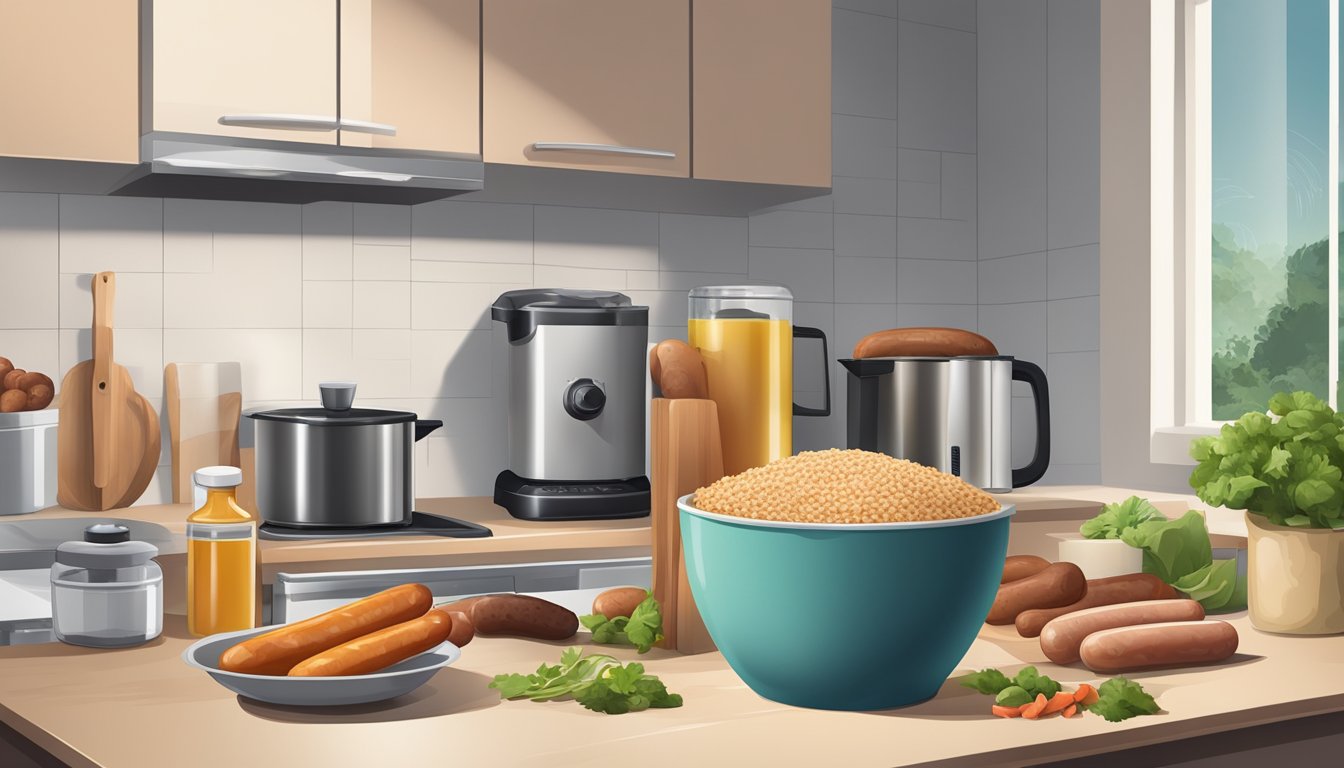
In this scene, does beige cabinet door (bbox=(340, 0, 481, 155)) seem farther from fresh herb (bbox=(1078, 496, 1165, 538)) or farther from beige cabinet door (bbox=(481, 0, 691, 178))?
fresh herb (bbox=(1078, 496, 1165, 538))

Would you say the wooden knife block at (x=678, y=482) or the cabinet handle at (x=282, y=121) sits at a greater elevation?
the cabinet handle at (x=282, y=121)

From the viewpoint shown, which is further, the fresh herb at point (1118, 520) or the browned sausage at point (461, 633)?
the fresh herb at point (1118, 520)

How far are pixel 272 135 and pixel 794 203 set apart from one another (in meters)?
1.46

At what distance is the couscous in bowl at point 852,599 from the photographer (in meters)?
0.93

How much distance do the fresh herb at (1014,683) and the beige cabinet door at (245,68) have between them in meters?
1.80

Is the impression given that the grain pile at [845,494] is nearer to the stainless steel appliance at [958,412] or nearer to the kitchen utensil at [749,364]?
the kitchen utensil at [749,364]

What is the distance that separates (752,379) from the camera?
2268 mm

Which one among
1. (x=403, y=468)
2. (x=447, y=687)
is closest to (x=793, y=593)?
(x=447, y=687)

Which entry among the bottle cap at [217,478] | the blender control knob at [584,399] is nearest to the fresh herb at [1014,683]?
the bottle cap at [217,478]

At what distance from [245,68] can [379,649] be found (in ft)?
5.59

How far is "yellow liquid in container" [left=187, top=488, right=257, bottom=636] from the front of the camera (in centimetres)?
120

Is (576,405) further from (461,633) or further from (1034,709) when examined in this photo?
(1034,709)

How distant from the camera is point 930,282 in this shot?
3594 mm

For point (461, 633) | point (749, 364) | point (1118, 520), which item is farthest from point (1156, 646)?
point (749, 364)
